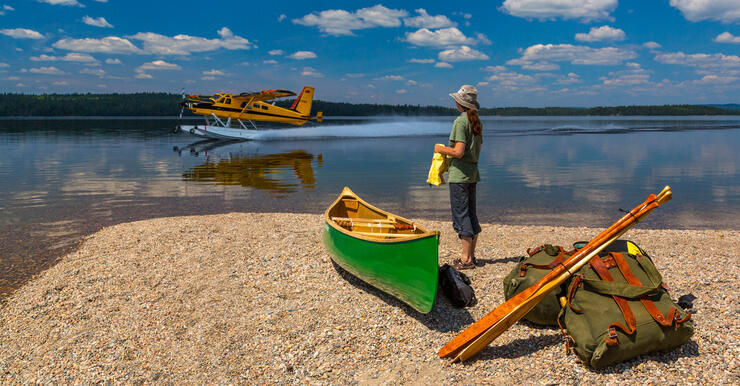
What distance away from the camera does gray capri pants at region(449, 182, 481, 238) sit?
20.7 ft

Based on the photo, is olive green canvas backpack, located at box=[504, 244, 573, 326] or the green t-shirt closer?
olive green canvas backpack, located at box=[504, 244, 573, 326]

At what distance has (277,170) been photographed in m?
23.6

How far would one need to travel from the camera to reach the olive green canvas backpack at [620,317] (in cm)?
409

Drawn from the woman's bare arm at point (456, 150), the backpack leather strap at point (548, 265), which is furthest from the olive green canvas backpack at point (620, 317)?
the woman's bare arm at point (456, 150)

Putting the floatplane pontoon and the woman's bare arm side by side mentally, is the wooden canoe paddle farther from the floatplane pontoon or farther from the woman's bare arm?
the floatplane pontoon

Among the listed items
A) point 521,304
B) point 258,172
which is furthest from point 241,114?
point 521,304

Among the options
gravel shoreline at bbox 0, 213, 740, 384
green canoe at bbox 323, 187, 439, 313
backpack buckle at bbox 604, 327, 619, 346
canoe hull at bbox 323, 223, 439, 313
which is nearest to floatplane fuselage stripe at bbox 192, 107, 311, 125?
gravel shoreline at bbox 0, 213, 740, 384

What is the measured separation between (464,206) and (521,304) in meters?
1.93

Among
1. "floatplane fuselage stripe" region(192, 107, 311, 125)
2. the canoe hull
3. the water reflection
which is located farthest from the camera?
"floatplane fuselage stripe" region(192, 107, 311, 125)

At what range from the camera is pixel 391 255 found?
5.44 m

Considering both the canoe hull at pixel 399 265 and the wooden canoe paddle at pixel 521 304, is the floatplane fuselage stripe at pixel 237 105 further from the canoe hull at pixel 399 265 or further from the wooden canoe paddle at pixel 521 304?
the wooden canoe paddle at pixel 521 304

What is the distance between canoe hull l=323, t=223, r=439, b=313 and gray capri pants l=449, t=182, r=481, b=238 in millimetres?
1353

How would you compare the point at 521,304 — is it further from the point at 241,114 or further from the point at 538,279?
the point at 241,114

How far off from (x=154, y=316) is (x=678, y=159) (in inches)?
1290
